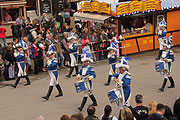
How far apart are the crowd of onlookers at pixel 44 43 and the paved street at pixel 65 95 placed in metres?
0.77

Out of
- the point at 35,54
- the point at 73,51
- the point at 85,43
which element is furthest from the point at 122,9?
the point at 35,54

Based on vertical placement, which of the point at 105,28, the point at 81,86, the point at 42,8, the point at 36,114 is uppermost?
the point at 42,8

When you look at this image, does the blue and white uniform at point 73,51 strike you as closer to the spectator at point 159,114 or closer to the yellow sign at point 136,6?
the yellow sign at point 136,6

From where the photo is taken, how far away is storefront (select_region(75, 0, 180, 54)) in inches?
750

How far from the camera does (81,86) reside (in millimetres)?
11555

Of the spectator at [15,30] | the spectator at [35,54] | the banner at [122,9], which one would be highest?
the banner at [122,9]

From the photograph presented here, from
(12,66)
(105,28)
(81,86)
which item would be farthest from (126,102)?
(105,28)

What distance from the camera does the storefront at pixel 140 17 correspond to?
19.1 m

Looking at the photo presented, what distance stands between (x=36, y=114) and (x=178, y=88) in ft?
18.7

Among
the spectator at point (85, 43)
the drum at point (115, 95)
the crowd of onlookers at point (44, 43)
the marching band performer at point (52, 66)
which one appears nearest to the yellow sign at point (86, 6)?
the crowd of onlookers at point (44, 43)

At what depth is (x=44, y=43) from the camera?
17.3m

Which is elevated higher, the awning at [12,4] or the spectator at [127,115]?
the awning at [12,4]

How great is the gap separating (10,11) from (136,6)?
32.1ft

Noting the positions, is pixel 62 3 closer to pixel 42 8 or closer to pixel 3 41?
pixel 42 8
